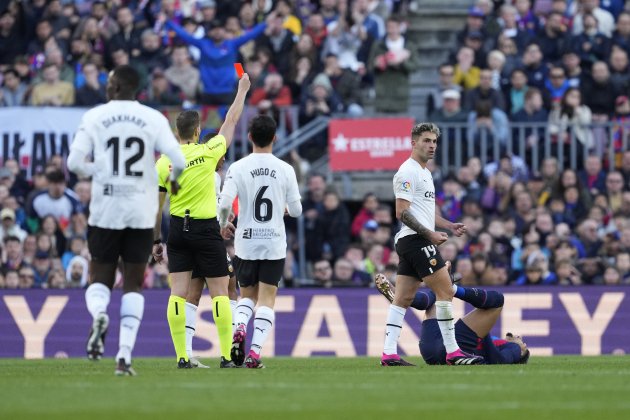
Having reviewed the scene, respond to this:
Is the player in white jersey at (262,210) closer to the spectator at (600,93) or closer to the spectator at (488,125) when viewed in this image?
the spectator at (488,125)

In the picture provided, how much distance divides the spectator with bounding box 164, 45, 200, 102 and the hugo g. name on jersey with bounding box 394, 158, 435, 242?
1113 cm

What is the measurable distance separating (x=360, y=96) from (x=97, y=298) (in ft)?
45.6

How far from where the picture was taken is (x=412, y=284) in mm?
14930

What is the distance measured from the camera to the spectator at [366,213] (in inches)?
941

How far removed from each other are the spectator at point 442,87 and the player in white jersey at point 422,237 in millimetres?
10105

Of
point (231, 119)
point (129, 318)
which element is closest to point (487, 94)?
point (231, 119)

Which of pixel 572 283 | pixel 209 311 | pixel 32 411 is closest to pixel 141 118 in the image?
pixel 32 411

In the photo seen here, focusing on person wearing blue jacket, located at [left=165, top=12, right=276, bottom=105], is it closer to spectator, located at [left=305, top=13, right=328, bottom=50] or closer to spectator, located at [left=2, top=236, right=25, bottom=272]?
spectator, located at [left=305, top=13, right=328, bottom=50]

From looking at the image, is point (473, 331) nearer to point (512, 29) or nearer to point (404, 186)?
point (404, 186)

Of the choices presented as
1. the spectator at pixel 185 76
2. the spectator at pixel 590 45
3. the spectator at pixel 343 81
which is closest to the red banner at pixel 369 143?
the spectator at pixel 343 81

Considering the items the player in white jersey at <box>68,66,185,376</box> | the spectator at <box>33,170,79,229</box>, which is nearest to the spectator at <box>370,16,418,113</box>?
the spectator at <box>33,170,79,229</box>

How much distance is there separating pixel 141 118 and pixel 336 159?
38.6 feet

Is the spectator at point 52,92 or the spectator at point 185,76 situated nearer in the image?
the spectator at point 52,92

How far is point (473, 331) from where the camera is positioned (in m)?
15.2
